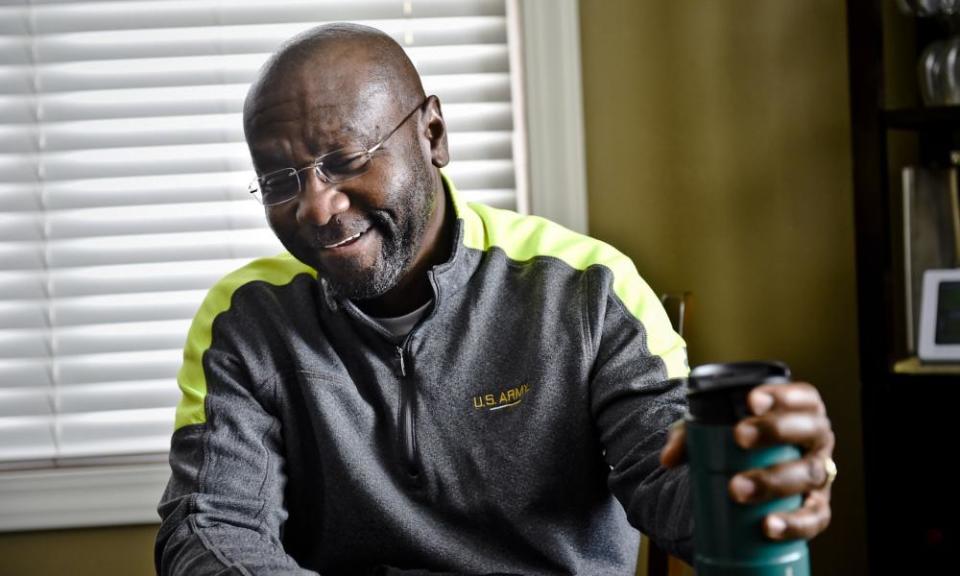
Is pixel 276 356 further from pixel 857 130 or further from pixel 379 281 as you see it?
pixel 857 130

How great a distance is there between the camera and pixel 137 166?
2229 mm

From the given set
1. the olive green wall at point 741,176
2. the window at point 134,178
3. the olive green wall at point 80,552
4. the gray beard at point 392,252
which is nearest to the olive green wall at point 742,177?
the olive green wall at point 741,176

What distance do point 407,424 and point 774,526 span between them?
0.82 m

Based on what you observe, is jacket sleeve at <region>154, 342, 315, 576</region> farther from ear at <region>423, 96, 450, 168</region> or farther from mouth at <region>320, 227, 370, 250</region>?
ear at <region>423, 96, 450, 168</region>

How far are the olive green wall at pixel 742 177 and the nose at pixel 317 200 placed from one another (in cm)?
85

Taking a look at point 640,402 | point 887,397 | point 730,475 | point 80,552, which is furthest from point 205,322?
point 887,397

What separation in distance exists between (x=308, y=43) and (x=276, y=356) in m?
0.47

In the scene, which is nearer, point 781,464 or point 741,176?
point 781,464

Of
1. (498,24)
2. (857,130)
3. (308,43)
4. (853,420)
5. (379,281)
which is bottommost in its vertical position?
(853,420)

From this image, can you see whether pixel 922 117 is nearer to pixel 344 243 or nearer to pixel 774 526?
pixel 344 243

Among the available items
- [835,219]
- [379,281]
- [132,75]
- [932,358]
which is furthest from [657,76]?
[132,75]

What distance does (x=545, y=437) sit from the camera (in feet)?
4.78

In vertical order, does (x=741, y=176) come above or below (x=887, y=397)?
above

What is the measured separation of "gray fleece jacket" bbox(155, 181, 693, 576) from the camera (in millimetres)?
1441
